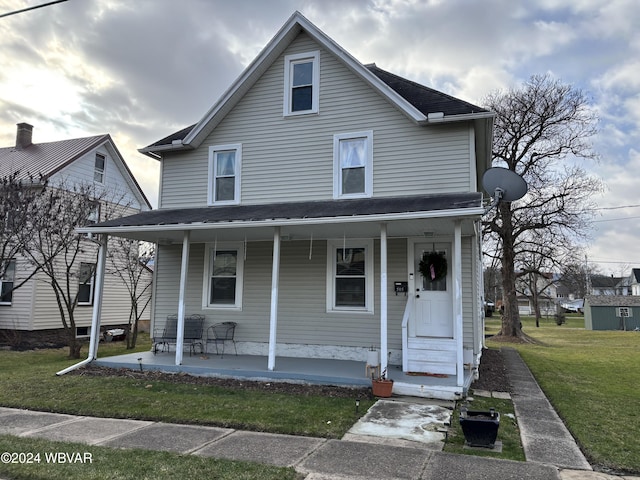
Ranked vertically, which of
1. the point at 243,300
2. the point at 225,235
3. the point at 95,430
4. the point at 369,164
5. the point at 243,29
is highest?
the point at 243,29

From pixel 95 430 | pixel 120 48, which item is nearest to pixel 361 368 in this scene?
pixel 95 430

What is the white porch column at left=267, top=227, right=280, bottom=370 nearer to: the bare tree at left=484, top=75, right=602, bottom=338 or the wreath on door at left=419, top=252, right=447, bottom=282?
the wreath on door at left=419, top=252, right=447, bottom=282

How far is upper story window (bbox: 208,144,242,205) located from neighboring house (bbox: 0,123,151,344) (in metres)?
6.64

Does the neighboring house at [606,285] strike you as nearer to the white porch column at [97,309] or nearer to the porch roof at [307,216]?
the porch roof at [307,216]

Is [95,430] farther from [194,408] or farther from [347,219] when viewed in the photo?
[347,219]

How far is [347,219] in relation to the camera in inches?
295

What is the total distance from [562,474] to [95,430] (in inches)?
210

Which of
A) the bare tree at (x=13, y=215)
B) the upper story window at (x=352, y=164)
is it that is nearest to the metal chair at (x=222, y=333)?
the upper story window at (x=352, y=164)

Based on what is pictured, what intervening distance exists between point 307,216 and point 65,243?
8430mm

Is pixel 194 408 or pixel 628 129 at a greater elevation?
pixel 628 129

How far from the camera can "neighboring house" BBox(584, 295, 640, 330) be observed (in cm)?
3203

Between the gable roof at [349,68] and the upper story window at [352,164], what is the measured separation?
1.11 metres

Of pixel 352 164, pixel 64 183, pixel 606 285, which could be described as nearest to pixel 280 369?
pixel 352 164

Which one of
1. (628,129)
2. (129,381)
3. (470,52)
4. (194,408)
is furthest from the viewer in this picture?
(628,129)
